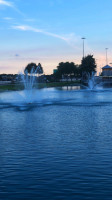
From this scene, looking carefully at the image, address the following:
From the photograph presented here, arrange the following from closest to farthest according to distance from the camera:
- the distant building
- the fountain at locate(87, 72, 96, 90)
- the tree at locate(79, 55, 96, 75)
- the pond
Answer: the pond
the fountain at locate(87, 72, 96, 90)
the tree at locate(79, 55, 96, 75)
the distant building

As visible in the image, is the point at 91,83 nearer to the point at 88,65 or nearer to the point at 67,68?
the point at 88,65

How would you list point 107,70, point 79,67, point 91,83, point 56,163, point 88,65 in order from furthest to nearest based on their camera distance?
point 107,70 < point 79,67 < point 88,65 < point 91,83 < point 56,163

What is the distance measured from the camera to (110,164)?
11625 mm

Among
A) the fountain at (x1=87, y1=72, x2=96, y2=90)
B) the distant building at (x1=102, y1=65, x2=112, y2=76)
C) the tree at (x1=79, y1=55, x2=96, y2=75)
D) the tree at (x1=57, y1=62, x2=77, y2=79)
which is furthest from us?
the distant building at (x1=102, y1=65, x2=112, y2=76)

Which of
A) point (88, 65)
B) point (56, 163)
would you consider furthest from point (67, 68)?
point (56, 163)

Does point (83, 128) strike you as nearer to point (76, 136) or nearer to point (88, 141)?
point (76, 136)

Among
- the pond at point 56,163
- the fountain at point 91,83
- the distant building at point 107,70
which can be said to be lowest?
the pond at point 56,163

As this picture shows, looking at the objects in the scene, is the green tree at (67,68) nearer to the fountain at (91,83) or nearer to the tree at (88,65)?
the tree at (88,65)

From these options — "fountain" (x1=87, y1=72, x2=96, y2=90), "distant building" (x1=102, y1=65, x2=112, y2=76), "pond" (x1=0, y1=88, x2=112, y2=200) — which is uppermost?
"distant building" (x1=102, y1=65, x2=112, y2=76)

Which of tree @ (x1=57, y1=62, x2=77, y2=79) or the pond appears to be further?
tree @ (x1=57, y1=62, x2=77, y2=79)

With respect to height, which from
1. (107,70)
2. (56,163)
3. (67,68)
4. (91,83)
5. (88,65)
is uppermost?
(88,65)

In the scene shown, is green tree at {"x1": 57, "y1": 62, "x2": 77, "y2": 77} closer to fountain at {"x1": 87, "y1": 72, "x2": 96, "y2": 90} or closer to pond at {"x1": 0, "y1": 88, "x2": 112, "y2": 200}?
fountain at {"x1": 87, "y1": 72, "x2": 96, "y2": 90}

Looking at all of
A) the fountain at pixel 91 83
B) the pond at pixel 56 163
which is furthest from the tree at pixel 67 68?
the pond at pixel 56 163

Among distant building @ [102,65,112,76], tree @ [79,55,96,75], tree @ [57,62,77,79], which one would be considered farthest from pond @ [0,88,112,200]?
distant building @ [102,65,112,76]
